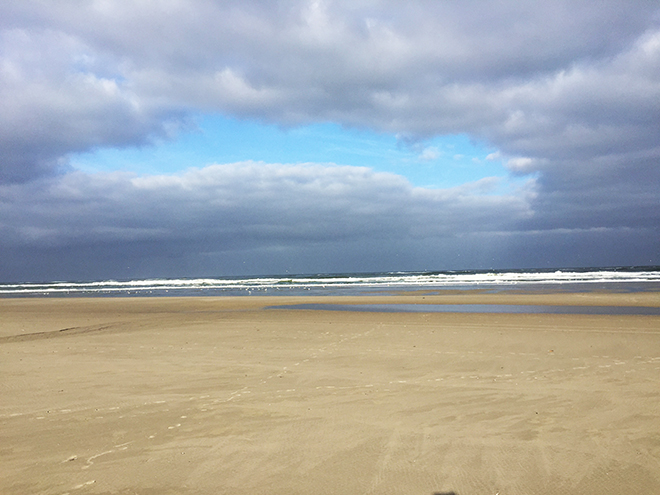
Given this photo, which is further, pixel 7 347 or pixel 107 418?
pixel 7 347

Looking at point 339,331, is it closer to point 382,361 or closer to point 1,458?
point 382,361

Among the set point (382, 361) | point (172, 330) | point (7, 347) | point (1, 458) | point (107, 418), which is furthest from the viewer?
point (172, 330)

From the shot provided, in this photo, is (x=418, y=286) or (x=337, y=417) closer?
(x=337, y=417)

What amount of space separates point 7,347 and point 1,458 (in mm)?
8941

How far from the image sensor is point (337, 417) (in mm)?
5582

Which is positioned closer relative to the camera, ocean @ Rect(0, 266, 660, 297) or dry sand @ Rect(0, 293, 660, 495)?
dry sand @ Rect(0, 293, 660, 495)

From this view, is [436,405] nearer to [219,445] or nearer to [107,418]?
[219,445]

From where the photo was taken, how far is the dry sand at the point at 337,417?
13.1ft

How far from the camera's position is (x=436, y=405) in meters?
5.98

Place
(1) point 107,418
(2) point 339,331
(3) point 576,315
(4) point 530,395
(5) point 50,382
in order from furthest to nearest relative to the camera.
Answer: (3) point 576,315
(2) point 339,331
(5) point 50,382
(4) point 530,395
(1) point 107,418

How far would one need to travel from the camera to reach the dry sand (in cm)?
401

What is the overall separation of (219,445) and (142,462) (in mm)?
804

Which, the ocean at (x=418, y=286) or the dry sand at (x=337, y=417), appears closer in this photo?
the dry sand at (x=337, y=417)

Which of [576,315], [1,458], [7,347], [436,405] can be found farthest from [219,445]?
[576,315]
